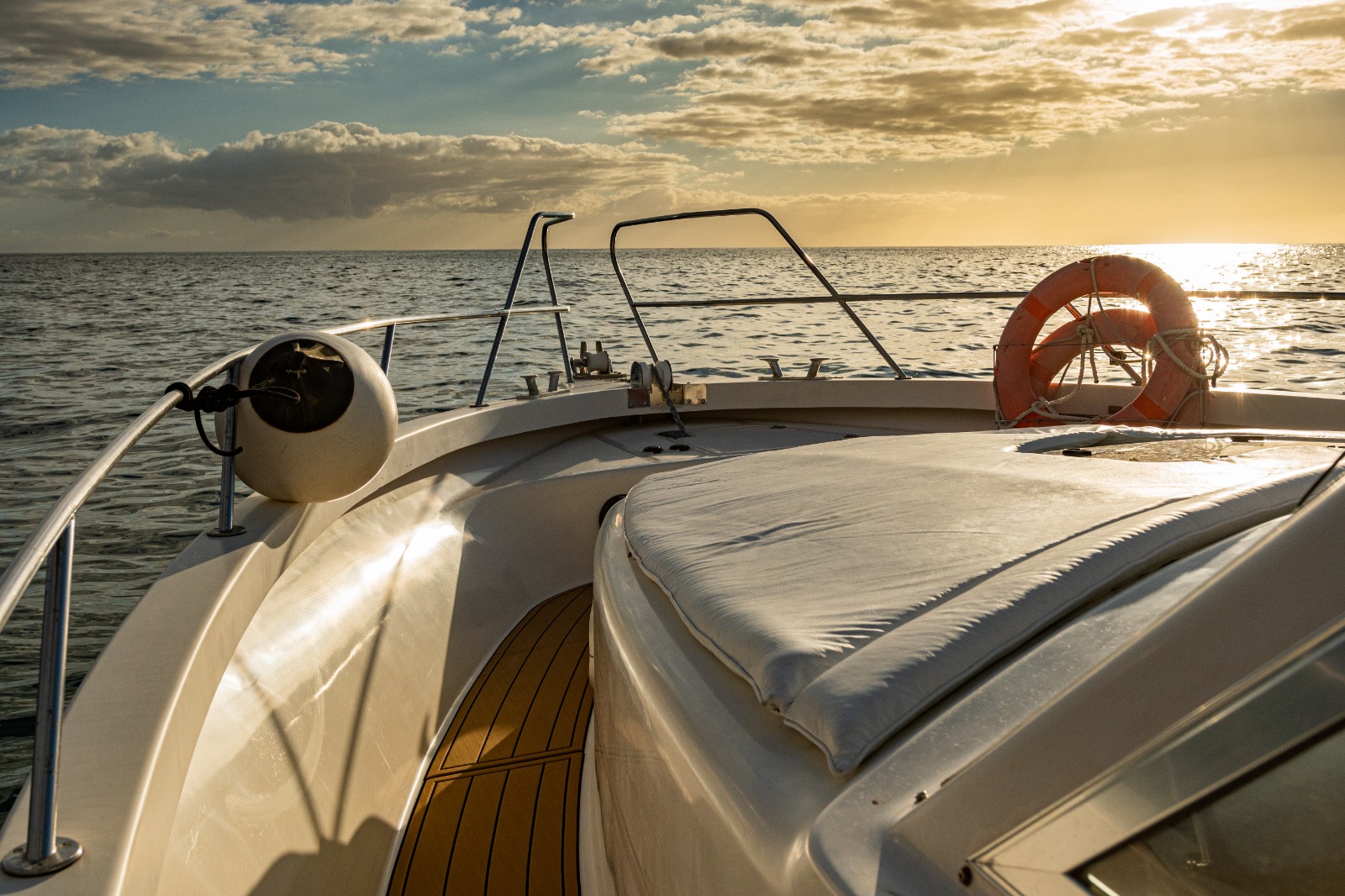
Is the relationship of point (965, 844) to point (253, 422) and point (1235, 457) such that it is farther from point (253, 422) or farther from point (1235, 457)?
point (253, 422)

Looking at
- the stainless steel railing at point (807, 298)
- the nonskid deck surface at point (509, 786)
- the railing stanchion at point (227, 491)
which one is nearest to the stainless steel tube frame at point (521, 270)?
the stainless steel railing at point (807, 298)

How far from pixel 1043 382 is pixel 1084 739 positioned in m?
3.88

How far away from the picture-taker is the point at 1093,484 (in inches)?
48.9

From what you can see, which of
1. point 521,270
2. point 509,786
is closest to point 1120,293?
point 521,270

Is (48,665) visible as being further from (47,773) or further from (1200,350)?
(1200,350)

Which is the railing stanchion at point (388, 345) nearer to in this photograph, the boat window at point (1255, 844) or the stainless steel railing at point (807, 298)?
the stainless steel railing at point (807, 298)

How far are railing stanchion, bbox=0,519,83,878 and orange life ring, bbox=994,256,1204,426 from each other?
3.47 metres

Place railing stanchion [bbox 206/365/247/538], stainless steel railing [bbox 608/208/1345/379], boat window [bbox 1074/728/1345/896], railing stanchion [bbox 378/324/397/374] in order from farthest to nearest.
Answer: stainless steel railing [bbox 608/208/1345/379]
railing stanchion [bbox 378/324/397/374]
railing stanchion [bbox 206/365/247/538]
boat window [bbox 1074/728/1345/896]

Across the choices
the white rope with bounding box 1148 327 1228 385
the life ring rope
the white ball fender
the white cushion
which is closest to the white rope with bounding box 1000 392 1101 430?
the life ring rope

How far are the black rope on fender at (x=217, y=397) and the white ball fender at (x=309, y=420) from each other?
2cm

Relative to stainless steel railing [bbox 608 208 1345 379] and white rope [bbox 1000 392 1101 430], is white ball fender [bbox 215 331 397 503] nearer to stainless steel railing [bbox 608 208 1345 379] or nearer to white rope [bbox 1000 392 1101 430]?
stainless steel railing [bbox 608 208 1345 379]

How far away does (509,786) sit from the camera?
1983mm

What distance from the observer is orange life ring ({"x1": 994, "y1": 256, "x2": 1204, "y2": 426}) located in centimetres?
354

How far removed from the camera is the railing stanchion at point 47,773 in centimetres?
85
